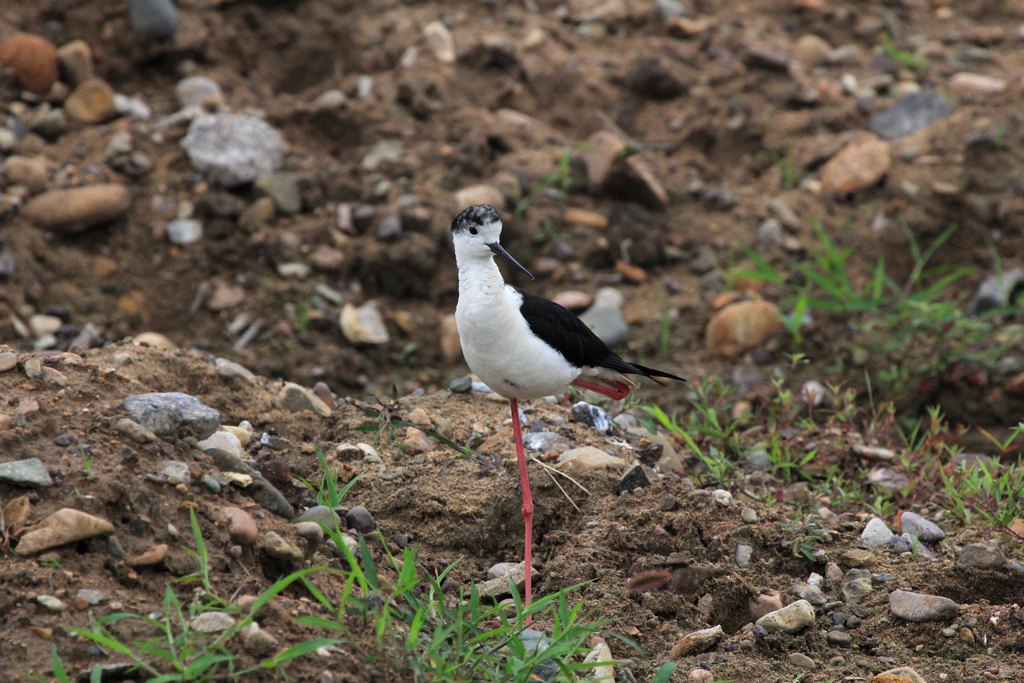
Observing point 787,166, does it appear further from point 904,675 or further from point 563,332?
point 904,675

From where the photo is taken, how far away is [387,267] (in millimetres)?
6102

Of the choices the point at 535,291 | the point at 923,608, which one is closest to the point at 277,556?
the point at 923,608

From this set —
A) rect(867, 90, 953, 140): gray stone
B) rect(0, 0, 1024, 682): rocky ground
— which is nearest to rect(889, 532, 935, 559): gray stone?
rect(0, 0, 1024, 682): rocky ground

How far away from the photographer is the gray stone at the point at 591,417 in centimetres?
459

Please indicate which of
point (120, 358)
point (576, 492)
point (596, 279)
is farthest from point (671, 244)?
point (120, 358)

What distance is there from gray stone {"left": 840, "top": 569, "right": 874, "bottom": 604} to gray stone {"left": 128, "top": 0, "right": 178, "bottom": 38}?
4.98 metres

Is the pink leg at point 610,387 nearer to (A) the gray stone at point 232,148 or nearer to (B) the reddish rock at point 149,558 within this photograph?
(B) the reddish rock at point 149,558

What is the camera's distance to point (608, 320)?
6.00 m

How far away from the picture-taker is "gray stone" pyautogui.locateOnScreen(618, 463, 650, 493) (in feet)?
13.3

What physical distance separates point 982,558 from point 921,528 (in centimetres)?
43

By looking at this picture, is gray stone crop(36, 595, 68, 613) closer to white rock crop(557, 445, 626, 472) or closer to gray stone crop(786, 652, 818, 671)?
white rock crop(557, 445, 626, 472)

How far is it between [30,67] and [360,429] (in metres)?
3.79

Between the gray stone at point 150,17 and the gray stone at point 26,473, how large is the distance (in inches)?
166

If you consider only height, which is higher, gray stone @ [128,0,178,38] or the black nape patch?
the black nape patch
